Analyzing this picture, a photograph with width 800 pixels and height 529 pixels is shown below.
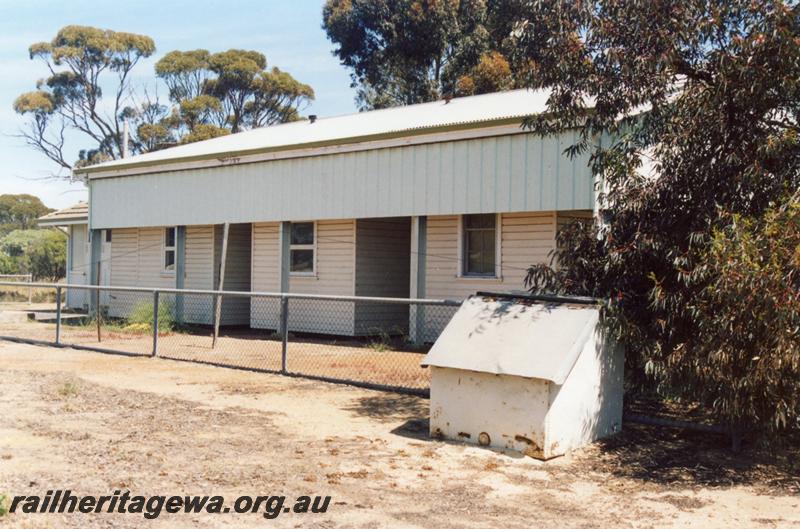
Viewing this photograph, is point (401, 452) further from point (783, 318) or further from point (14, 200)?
point (14, 200)

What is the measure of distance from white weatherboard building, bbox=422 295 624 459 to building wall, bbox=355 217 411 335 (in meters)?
9.22

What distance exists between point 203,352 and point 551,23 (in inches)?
348

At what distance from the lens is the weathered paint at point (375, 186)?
13344 mm

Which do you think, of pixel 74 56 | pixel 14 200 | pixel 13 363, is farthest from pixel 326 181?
pixel 14 200

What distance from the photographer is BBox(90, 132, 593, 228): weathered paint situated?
525 inches

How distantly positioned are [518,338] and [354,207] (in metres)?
9.30

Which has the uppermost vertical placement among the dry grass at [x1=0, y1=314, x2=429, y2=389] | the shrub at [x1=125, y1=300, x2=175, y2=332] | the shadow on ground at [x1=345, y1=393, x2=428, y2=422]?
the shrub at [x1=125, y1=300, x2=175, y2=332]

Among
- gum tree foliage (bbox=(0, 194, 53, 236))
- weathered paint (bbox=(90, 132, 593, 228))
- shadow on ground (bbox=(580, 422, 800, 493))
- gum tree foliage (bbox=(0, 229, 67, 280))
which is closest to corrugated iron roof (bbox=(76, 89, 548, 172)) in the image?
weathered paint (bbox=(90, 132, 593, 228))

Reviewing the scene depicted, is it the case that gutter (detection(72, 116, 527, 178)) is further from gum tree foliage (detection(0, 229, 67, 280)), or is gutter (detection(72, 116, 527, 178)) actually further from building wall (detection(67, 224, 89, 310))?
gum tree foliage (detection(0, 229, 67, 280))

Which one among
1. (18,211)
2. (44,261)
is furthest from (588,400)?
(18,211)

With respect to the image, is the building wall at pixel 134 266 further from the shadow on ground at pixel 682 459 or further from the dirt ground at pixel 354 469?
the shadow on ground at pixel 682 459

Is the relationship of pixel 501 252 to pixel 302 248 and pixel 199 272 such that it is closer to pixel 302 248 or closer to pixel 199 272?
pixel 302 248

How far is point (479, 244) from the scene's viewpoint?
15.4 m

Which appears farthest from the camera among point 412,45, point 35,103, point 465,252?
point 35,103
